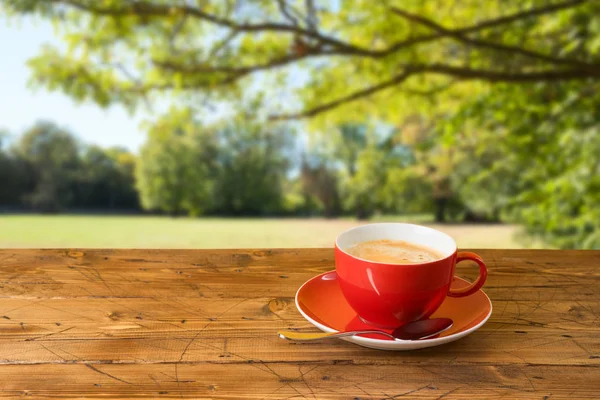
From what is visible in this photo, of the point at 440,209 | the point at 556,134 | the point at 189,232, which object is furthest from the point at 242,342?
the point at 440,209

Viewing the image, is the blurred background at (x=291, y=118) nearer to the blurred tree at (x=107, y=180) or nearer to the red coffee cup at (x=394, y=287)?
the blurred tree at (x=107, y=180)

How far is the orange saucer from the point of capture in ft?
1.69

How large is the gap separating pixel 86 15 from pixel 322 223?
482cm

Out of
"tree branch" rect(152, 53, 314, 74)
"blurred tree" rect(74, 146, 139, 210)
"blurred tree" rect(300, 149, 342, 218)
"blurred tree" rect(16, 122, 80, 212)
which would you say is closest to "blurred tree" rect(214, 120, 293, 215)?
"blurred tree" rect(300, 149, 342, 218)

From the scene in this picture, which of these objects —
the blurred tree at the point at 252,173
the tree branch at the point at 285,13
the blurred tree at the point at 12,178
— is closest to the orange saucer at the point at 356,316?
the tree branch at the point at 285,13

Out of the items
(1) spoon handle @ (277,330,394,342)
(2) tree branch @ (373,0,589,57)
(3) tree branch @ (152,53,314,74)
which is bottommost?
(1) spoon handle @ (277,330,394,342)

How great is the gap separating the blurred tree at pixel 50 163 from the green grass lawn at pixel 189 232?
267 millimetres

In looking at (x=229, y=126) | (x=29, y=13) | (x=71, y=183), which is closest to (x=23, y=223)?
(x=71, y=183)

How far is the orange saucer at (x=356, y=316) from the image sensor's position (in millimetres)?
514

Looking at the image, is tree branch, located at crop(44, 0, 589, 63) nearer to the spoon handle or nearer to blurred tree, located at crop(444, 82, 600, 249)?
blurred tree, located at crop(444, 82, 600, 249)

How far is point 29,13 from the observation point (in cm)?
345

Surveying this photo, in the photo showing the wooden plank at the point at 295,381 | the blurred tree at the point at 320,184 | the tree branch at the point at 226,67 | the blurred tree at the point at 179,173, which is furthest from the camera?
the blurred tree at the point at 320,184

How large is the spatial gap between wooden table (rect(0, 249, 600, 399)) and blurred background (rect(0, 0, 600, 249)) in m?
2.60

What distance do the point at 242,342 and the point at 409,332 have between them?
0.64 feet
